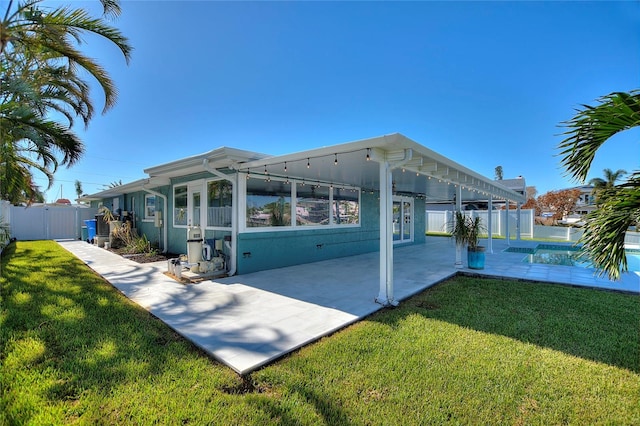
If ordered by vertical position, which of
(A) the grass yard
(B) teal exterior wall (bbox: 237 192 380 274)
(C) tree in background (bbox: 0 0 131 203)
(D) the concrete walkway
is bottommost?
(A) the grass yard

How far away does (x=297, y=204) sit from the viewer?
27.5 feet

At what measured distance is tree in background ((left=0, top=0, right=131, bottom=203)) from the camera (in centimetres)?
493

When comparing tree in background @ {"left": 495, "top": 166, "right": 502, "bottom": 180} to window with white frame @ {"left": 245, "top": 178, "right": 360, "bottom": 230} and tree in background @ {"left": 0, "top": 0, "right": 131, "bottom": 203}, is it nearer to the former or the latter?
window with white frame @ {"left": 245, "top": 178, "right": 360, "bottom": 230}

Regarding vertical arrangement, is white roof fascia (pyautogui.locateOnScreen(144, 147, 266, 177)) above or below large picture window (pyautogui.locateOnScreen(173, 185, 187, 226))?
above

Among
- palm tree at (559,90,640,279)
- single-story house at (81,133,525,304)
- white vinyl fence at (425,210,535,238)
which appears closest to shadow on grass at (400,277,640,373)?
single-story house at (81,133,525,304)

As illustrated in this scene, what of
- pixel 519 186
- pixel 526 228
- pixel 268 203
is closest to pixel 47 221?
pixel 268 203

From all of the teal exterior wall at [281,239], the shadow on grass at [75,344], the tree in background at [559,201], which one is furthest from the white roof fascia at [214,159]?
the tree in background at [559,201]

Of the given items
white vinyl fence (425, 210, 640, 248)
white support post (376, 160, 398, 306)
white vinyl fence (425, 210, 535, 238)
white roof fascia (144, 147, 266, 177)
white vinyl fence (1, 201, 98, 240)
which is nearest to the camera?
white support post (376, 160, 398, 306)

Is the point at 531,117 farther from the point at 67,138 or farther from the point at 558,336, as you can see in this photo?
the point at 67,138

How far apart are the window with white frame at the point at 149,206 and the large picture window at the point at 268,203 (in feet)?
20.2

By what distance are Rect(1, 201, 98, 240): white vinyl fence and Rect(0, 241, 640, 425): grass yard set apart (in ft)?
52.2

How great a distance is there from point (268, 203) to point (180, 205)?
143 inches

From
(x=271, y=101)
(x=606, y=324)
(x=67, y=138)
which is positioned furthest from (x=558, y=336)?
(x=271, y=101)

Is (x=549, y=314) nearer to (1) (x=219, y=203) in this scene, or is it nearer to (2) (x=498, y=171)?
(1) (x=219, y=203)
